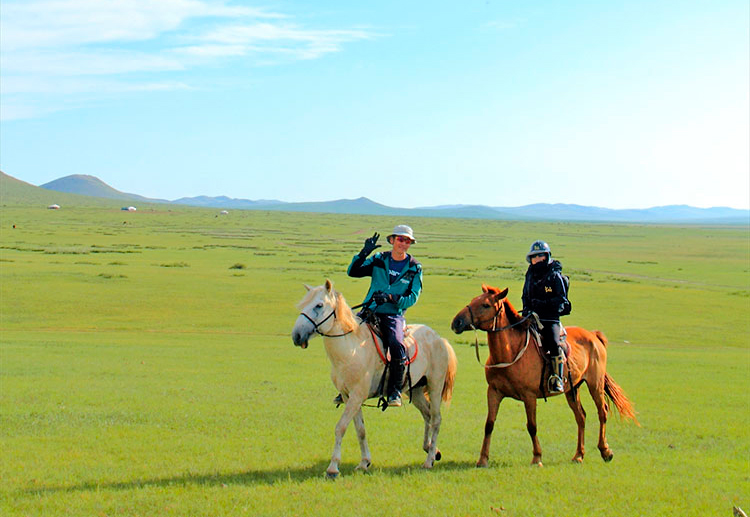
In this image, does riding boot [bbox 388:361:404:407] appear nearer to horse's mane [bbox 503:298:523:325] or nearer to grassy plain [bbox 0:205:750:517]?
grassy plain [bbox 0:205:750:517]

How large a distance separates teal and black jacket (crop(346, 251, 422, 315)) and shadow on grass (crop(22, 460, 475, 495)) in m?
2.23

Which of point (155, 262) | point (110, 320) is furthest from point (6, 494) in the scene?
point (155, 262)

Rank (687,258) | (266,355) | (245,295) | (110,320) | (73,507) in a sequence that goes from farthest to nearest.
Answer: (687,258) < (245,295) < (110,320) < (266,355) < (73,507)

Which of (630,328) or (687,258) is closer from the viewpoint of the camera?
(630,328)

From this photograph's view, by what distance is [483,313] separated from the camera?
9.46m

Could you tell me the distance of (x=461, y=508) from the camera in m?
8.09

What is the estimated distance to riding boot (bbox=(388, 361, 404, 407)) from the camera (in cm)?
971

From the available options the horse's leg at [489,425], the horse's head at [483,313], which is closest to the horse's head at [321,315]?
the horse's head at [483,313]

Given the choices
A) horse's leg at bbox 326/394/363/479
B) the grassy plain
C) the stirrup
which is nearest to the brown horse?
the stirrup

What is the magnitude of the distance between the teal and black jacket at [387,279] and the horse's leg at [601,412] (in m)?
3.57

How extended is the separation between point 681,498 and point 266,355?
1472 centimetres

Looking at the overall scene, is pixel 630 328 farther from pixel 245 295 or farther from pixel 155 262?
pixel 155 262

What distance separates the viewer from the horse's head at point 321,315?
8695 millimetres

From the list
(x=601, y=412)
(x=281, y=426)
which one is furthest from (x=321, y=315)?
(x=601, y=412)
